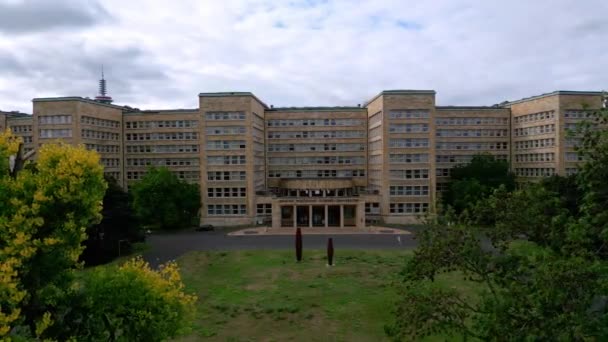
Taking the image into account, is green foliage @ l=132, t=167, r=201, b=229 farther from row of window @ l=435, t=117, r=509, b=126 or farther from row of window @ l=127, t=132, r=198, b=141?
→ row of window @ l=435, t=117, r=509, b=126

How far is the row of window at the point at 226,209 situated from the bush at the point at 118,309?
56386 millimetres

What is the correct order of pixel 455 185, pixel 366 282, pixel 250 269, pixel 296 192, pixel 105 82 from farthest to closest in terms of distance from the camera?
pixel 105 82
pixel 296 192
pixel 455 185
pixel 250 269
pixel 366 282

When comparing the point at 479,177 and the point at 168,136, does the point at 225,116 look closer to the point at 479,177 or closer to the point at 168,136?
the point at 168,136

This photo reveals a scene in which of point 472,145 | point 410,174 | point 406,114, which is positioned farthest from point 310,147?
point 472,145

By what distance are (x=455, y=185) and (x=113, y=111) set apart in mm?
56600

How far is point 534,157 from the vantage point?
2987 inches

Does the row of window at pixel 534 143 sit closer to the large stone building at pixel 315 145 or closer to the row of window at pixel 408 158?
the large stone building at pixel 315 145

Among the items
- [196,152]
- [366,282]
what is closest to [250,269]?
[366,282]

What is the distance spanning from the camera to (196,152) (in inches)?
3093

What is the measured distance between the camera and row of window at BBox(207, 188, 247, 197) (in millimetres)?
70312

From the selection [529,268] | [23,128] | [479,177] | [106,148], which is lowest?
[529,268]

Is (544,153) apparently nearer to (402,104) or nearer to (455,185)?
(455,185)

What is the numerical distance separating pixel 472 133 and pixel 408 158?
16.7 metres

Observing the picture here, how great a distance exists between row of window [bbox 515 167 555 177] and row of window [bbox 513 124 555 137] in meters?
5.76
